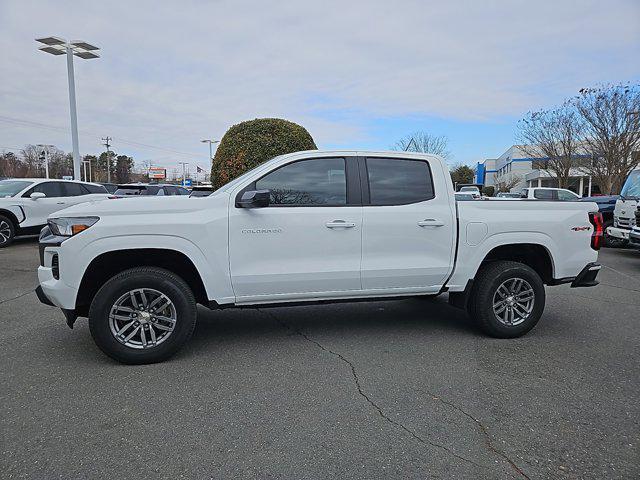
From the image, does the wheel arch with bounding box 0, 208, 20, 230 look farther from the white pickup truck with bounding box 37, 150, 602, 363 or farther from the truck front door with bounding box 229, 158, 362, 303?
the truck front door with bounding box 229, 158, 362, 303

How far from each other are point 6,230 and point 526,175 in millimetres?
53143

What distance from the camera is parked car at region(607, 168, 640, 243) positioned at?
984 centimetres

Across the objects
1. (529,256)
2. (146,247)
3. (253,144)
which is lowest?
(529,256)

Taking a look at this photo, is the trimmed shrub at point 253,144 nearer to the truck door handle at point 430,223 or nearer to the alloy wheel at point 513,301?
the truck door handle at point 430,223

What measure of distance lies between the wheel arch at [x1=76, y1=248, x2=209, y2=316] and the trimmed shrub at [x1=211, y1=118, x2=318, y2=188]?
654cm

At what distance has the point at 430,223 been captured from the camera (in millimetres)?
4492

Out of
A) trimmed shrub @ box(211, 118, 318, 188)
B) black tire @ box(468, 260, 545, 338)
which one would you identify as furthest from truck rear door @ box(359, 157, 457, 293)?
trimmed shrub @ box(211, 118, 318, 188)

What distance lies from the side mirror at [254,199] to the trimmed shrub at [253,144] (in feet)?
21.9

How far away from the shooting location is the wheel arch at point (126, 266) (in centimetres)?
401

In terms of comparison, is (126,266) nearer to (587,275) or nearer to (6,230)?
(587,275)

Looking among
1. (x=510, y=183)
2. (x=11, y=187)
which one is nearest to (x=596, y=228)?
(x=11, y=187)

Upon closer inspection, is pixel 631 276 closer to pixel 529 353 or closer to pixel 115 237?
pixel 529 353

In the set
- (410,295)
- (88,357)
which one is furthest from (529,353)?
(88,357)

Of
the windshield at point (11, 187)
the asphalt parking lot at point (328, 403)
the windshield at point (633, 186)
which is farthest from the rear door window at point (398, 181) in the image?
the windshield at point (11, 187)
